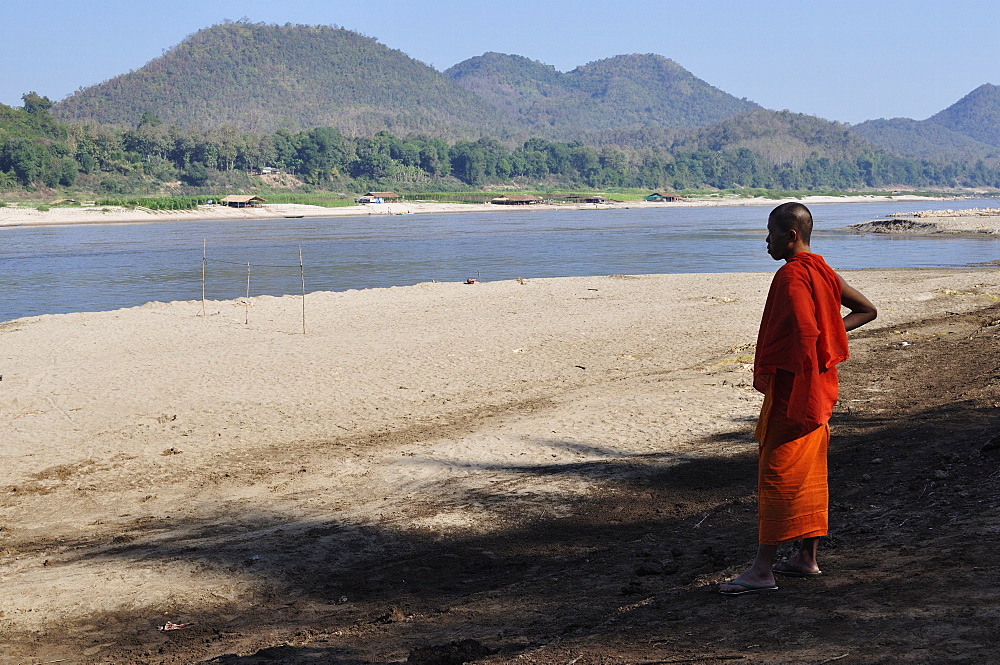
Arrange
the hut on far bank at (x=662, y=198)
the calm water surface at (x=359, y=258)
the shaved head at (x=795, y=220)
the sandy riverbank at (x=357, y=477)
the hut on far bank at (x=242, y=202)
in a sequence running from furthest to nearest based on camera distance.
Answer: the hut on far bank at (x=662, y=198)
the hut on far bank at (x=242, y=202)
the calm water surface at (x=359, y=258)
the sandy riverbank at (x=357, y=477)
the shaved head at (x=795, y=220)

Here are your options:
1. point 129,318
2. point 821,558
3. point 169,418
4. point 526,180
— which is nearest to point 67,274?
point 129,318

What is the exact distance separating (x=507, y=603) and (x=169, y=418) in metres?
7.39

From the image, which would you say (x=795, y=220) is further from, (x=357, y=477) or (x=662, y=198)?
(x=662, y=198)

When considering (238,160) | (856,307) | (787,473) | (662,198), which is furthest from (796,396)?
(662,198)

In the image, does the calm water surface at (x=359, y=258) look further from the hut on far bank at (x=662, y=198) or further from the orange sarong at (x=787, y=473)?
the hut on far bank at (x=662, y=198)

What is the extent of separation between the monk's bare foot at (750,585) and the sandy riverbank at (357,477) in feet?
0.80

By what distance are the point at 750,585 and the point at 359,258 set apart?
130ft

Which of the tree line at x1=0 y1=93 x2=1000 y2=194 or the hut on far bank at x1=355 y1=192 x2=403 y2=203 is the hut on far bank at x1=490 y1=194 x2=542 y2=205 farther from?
the tree line at x1=0 y1=93 x2=1000 y2=194

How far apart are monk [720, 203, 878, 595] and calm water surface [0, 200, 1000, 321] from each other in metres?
24.5

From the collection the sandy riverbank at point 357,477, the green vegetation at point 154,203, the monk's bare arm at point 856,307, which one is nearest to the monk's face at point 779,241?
the monk's bare arm at point 856,307

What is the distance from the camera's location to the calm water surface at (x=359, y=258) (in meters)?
30.8

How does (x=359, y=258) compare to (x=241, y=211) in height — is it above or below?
below

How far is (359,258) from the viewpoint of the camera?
43156 millimetres

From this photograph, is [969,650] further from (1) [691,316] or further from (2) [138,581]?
(1) [691,316]
